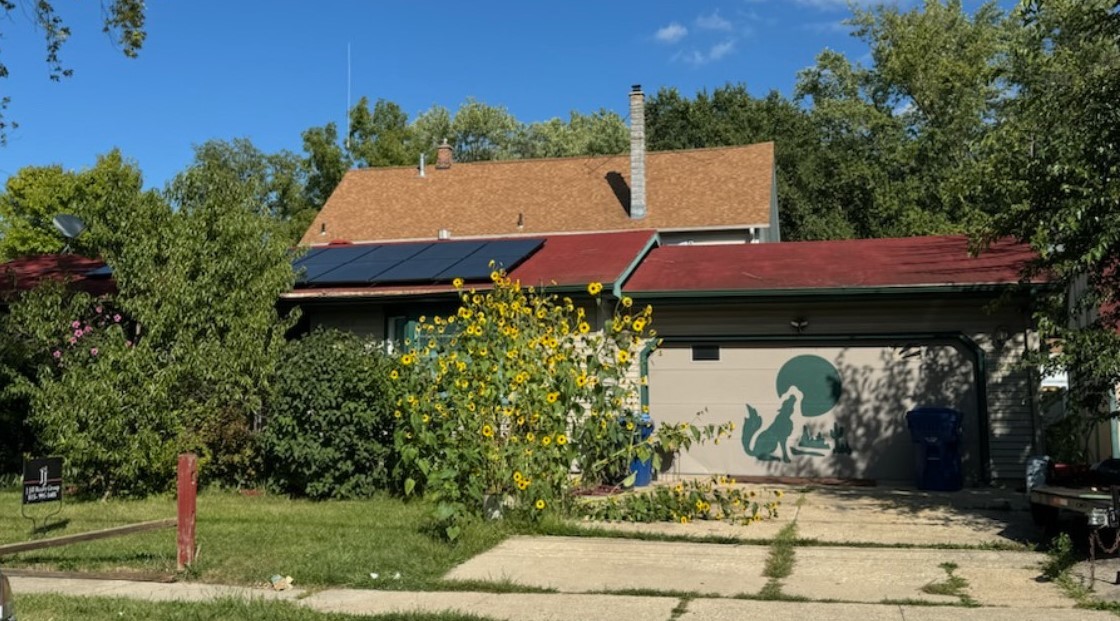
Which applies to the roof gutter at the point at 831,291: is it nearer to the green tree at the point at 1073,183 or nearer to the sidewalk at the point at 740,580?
the green tree at the point at 1073,183

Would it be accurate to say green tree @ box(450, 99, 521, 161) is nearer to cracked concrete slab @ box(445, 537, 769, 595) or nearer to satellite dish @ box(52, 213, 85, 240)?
satellite dish @ box(52, 213, 85, 240)

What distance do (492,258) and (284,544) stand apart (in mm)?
7341

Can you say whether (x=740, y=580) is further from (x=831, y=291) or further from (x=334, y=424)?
(x=831, y=291)

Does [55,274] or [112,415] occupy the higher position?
[55,274]

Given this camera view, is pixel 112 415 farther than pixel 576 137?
No

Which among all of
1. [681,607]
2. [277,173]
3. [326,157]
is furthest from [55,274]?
[277,173]

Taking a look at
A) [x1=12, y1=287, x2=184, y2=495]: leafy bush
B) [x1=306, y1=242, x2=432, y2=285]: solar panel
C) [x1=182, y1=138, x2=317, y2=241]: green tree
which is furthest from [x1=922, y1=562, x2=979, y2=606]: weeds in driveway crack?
[x1=182, y1=138, x2=317, y2=241]: green tree

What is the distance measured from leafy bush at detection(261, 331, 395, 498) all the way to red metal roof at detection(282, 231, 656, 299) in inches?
101

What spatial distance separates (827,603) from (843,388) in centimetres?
728

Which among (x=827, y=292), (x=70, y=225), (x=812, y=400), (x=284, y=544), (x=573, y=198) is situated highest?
(x=573, y=198)

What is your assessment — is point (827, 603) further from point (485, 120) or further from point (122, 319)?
point (485, 120)

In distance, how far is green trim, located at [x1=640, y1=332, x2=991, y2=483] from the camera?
12.7 meters

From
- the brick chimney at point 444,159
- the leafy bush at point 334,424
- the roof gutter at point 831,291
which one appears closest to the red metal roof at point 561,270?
the roof gutter at point 831,291

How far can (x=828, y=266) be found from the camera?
1458cm
